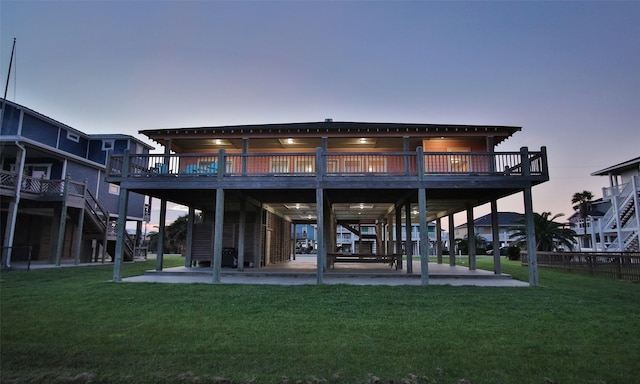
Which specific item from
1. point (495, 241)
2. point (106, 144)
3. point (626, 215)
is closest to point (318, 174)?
point (495, 241)

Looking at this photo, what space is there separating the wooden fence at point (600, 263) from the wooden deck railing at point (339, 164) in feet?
21.8

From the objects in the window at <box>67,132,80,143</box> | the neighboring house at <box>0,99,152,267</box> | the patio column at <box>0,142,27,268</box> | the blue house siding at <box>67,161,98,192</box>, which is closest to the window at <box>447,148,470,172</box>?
the neighboring house at <box>0,99,152,267</box>

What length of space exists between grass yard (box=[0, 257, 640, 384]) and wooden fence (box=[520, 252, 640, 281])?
730 centimetres

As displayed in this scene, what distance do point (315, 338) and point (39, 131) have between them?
23.6 metres

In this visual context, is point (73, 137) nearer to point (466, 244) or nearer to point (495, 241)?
point (495, 241)

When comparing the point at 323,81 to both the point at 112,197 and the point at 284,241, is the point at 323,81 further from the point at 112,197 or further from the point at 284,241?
the point at 112,197

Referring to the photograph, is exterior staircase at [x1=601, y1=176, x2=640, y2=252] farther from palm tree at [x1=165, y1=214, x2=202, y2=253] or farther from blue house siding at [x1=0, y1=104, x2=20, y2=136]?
palm tree at [x1=165, y1=214, x2=202, y2=253]

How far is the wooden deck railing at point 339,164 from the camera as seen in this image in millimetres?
12172

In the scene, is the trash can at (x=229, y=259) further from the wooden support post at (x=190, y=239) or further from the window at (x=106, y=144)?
the window at (x=106, y=144)

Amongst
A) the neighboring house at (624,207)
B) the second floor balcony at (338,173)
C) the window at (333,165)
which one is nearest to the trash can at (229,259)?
the second floor balcony at (338,173)

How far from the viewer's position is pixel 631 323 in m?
6.36

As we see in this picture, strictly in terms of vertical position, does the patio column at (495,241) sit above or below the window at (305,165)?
below

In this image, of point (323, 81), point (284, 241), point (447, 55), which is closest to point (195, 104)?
point (323, 81)

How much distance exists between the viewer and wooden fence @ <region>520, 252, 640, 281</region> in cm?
1456
